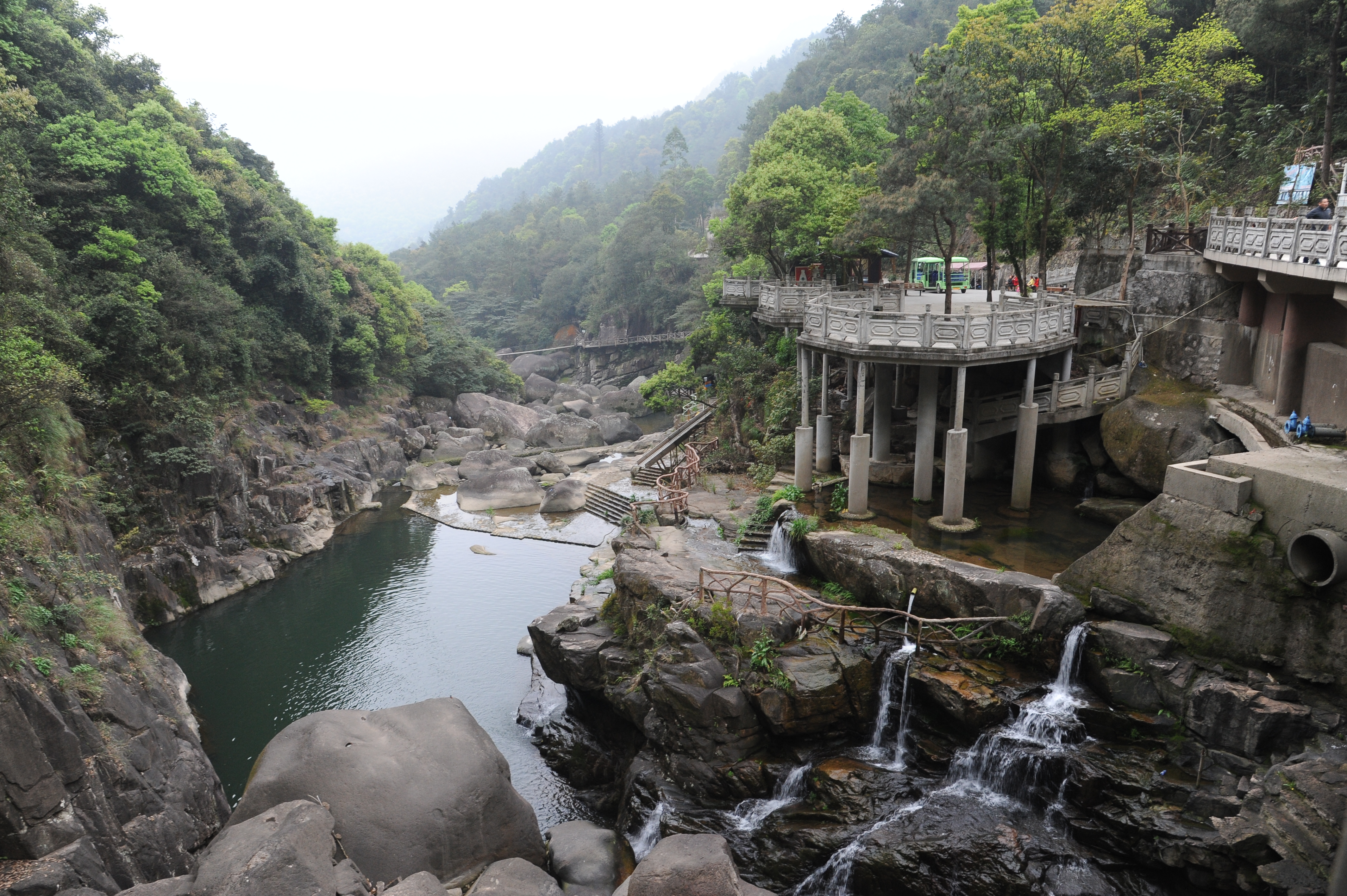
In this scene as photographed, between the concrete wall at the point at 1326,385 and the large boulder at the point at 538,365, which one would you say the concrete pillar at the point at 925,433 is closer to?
the concrete wall at the point at 1326,385

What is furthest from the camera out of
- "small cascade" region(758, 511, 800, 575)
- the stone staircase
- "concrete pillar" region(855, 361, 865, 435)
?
the stone staircase

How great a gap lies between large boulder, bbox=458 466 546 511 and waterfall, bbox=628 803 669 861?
24794mm

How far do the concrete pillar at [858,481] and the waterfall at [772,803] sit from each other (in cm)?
843

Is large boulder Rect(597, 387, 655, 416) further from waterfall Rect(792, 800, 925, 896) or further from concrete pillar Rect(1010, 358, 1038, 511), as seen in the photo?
waterfall Rect(792, 800, 925, 896)

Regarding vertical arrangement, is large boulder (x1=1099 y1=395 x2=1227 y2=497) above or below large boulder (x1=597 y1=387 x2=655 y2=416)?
above

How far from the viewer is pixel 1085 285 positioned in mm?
28734

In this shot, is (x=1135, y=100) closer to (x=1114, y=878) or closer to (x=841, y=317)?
(x=841, y=317)

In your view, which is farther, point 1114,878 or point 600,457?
point 600,457

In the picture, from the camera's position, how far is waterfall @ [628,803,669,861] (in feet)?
45.6

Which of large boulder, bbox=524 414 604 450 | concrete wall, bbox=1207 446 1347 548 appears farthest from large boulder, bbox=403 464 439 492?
concrete wall, bbox=1207 446 1347 548

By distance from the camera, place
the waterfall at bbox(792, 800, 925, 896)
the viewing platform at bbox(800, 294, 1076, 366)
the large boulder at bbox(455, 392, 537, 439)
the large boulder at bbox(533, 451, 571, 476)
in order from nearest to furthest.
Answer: the waterfall at bbox(792, 800, 925, 896) < the viewing platform at bbox(800, 294, 1076, 366) < the large boulder at bbox(533, 451, 571, 476) < the large boulder at bbox(455, 392, 537, 439)

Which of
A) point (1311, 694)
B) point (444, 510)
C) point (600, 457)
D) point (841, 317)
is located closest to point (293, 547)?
point (444, 510)

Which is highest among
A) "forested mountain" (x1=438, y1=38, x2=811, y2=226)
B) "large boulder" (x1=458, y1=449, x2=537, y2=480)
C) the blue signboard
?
"forested mountain" (x1=438, y1=38, x2=811, y2=226)

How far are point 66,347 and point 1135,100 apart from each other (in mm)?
42099
